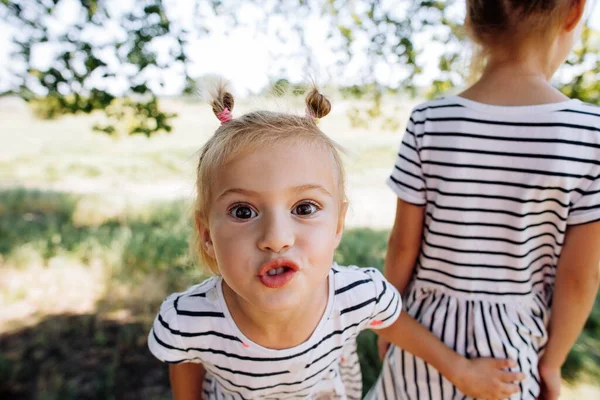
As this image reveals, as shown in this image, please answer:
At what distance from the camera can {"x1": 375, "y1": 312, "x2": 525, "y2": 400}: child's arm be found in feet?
3.94

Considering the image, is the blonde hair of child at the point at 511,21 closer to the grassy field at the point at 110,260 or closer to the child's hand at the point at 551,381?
the grassy field at the point at 110,260

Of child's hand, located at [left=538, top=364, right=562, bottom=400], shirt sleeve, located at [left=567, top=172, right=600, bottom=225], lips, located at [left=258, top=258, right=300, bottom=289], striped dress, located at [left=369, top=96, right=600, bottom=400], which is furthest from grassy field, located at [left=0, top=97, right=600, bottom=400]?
child's hand, located at [left=538, top=364, right=562, bottom=400]

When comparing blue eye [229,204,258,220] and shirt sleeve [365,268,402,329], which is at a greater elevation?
blue eye [229,204,258,220]

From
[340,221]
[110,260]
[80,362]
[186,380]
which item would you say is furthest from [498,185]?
[110,260]

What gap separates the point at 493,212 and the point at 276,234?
0.63 meters

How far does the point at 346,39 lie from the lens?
2.39m

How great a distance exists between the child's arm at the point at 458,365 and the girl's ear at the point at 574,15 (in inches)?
34.7

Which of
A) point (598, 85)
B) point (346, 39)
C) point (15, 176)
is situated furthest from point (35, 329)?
point (15, 176)

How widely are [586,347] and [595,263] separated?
2244 millimetres

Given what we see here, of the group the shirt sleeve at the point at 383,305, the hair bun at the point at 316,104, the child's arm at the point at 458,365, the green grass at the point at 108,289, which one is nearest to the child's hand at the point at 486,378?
the child's arm at the point at 458,365

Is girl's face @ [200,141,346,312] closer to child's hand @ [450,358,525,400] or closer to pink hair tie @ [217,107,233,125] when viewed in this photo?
pink hair tie @ [217,107,233,125]

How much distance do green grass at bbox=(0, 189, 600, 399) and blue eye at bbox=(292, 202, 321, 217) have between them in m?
0.42

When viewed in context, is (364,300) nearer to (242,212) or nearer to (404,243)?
(404,243)

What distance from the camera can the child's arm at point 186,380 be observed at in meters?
1.28
